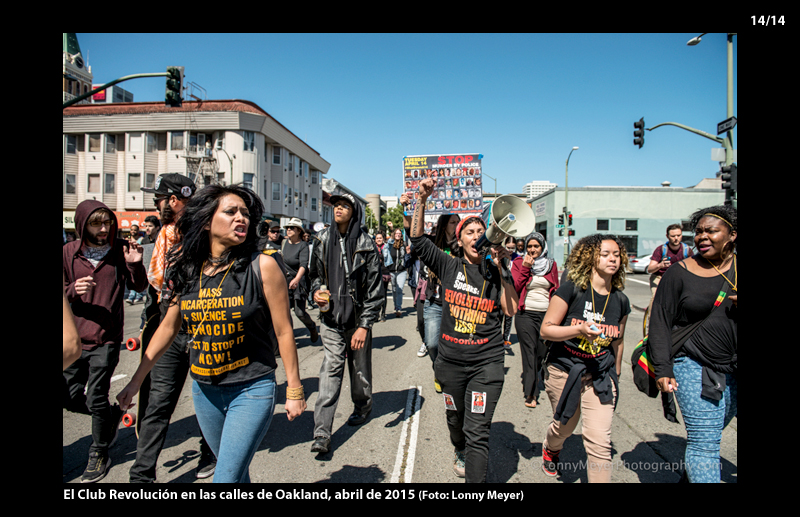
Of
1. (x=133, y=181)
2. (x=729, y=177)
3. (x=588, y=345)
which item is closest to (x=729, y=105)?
(x=729, y=177)

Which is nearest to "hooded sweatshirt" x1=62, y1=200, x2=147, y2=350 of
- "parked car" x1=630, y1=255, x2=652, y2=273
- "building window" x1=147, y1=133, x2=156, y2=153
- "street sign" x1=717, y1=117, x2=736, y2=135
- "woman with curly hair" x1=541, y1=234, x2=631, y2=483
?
"woman with curly hair" x1=541, y1=234, x2=631, y2=483

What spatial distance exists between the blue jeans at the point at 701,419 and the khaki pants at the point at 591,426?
423 millimetres

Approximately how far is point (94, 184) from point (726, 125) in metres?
43.5

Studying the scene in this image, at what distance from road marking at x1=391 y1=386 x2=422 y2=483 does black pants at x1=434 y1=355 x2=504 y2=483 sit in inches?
18.8

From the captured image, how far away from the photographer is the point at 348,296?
3773mm

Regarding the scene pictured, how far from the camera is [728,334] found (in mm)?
2553

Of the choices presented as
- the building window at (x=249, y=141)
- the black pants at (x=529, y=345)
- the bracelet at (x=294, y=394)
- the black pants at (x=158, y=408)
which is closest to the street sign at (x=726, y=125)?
the black pants at (x=529, y=345)

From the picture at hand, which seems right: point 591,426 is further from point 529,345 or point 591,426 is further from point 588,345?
point 529,345

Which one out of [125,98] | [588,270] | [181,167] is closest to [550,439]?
[588,270]

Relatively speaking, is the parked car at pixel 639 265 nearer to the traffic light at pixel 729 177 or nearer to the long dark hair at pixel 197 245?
the traffic light at pixel 729 177

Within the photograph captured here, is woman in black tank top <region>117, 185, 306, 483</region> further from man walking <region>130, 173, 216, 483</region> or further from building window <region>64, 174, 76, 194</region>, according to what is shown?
building window <region>64, 174, 76, 194</region>

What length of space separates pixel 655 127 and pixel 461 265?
648 inches

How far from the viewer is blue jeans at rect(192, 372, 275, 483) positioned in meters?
2.06

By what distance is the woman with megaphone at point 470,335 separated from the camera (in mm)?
2729
